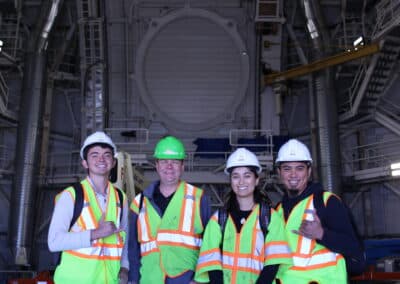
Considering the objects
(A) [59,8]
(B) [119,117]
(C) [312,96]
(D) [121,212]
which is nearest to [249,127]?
(C) [312,96]

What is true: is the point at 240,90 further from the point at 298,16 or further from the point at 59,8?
the point at 59,8

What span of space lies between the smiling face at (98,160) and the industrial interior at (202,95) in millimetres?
9804

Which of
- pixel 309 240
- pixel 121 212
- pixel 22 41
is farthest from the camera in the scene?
pixel 22 41

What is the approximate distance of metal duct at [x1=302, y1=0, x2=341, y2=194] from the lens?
557 inches

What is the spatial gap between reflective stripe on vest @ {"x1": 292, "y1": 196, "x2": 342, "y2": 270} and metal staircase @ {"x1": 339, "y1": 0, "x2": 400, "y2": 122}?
1038 centimetres

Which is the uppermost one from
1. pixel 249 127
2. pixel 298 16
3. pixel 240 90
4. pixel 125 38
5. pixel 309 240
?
pixel 298 16

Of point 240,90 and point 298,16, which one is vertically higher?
point 298,16

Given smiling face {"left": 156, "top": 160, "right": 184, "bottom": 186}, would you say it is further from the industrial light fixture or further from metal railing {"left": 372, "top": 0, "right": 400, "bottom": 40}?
the industrial light fixture

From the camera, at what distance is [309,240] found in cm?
393

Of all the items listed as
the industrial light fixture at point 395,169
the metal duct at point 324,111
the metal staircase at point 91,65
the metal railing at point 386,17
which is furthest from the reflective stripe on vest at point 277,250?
the metal staircase at point 91,65

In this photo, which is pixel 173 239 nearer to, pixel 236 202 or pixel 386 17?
pixel 236 202

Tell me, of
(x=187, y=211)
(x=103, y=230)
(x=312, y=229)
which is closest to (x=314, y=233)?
(x=312, y=229)

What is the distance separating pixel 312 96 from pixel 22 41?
9.60 meters

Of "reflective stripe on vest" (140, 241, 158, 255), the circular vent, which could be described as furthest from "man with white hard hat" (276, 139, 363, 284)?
the circular vent
